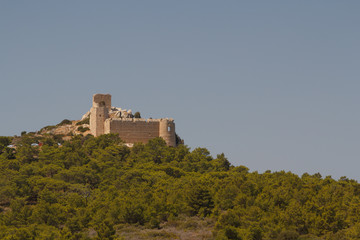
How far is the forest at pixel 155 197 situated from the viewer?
46062 mm

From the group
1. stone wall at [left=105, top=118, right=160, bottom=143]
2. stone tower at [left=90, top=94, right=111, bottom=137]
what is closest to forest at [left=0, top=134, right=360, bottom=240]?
stone wall at [left=105, top=118, right=160, bottom=143]

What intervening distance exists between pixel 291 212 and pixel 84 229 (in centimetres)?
1343

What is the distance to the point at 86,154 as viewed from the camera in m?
67.9

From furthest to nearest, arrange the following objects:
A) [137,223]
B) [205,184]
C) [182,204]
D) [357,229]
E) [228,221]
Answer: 1. [205,184]
2. [182,204]
3. [137,223]
4. [228,221]
5. [357,229]

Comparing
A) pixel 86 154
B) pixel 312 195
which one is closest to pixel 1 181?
pixel 86 154

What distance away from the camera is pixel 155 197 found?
53.8m

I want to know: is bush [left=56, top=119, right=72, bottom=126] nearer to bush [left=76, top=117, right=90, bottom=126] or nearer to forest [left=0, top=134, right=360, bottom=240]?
bush [left=76, top=117, right=90, bottom=126]

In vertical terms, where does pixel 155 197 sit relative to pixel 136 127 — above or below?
below

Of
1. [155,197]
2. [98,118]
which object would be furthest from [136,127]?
[155,197]

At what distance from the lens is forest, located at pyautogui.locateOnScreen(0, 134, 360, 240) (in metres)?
46.1

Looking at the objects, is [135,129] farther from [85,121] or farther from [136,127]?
[85,121]

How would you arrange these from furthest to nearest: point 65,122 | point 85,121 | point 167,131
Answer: point 65,122 → point 85,121 → point 167,131

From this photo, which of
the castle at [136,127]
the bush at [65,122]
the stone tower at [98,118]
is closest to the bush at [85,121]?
the bush at [65,122]

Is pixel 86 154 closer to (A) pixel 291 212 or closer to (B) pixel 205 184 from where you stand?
(B) pixel 205 184
